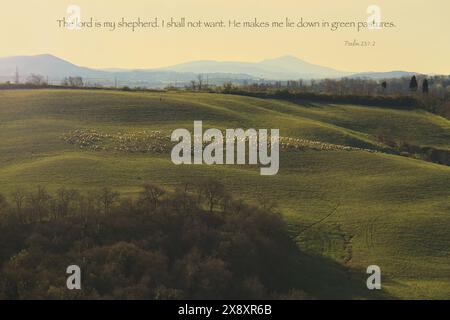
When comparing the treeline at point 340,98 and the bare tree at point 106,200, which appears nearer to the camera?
the bare tree at point 106,200

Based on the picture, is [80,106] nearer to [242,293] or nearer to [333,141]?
[333,141]

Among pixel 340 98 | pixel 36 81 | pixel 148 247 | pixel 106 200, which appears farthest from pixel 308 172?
pixel 36 81

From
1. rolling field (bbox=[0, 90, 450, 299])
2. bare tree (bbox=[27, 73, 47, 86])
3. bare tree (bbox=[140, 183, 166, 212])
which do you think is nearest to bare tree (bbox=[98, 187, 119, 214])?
bare tree (bbox=[140, 183, 166, 212])

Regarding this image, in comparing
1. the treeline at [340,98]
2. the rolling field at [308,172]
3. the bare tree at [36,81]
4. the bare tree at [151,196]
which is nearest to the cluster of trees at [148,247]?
the bare tree at [151,196]

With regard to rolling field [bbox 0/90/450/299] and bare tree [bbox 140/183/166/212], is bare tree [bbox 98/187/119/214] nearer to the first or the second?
bare tree [bbox 140/183/166/212]

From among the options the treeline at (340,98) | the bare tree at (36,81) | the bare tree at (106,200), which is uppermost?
the bare tree at (36,81)

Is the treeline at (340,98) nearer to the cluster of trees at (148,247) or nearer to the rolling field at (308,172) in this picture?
the rolling field at (308,172)

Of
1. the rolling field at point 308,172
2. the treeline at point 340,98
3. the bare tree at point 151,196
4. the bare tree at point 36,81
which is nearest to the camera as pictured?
the bare tree at point 151,196
